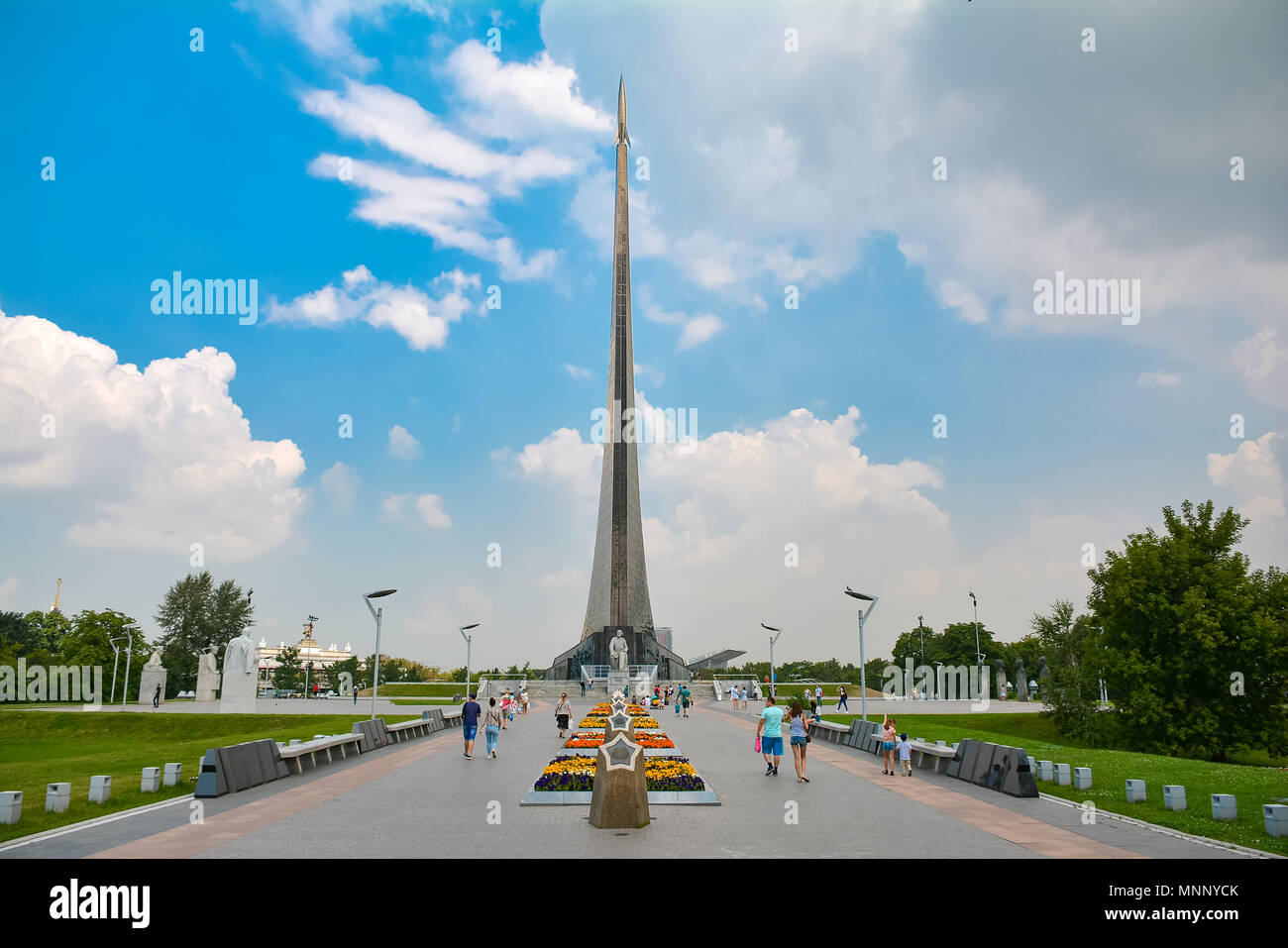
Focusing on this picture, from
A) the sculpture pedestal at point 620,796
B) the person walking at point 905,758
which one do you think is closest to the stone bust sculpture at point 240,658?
A: the person walking at point 905,758

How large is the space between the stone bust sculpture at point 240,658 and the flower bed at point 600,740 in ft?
74.6

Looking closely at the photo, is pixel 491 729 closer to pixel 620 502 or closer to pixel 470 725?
pixel 470 725

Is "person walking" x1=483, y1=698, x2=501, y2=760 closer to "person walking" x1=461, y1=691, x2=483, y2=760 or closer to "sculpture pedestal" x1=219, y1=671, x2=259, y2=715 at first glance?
"person walking" x1=461, y1=691, x2=483, y2=760

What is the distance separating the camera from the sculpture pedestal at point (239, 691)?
1433 inches

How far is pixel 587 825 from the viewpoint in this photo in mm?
10383

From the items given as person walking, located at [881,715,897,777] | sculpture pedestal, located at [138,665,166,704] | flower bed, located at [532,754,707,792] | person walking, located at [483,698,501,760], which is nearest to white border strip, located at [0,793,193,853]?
flower bed, located at [532,754,707,792]

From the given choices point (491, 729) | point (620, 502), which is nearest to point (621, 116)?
point (620, 502)

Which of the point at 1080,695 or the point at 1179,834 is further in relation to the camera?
the point at 1080,695

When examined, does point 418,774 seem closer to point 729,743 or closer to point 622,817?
point 622,817

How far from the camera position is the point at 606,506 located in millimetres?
70812

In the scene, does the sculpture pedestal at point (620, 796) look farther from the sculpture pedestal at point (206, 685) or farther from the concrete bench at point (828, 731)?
the sculpture pedestal at point (206, 685)

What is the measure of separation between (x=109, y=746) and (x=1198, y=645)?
36648 millimetres

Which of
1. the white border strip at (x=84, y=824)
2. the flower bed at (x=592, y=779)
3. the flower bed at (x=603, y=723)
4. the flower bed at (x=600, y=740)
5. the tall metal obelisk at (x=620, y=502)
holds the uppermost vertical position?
the tall metal obelisk at (x=620, y=502)
